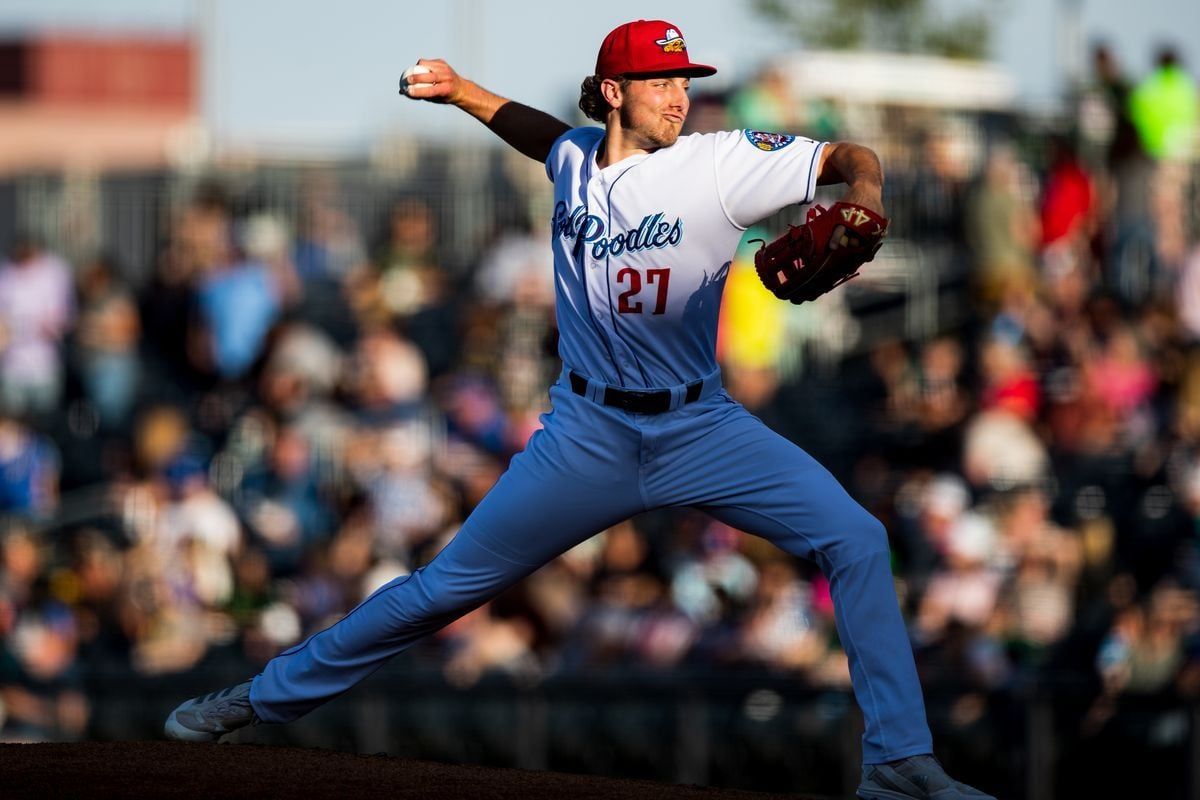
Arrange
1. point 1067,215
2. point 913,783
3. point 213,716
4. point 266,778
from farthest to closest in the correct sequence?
point 1067,215 < point 213,716 < point 266,778 < point 913,783

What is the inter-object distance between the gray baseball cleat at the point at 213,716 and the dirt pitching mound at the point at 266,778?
0.06m

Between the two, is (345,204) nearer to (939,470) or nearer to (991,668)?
(939,470)

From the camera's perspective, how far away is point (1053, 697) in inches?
400

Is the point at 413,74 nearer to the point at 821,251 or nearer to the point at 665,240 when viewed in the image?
the point at 665,240

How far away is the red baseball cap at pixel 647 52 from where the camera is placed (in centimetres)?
574

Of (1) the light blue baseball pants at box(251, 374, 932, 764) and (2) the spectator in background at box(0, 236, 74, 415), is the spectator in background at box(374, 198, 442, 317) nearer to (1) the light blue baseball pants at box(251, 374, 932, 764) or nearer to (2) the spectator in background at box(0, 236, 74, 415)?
(2) the spectator in background at box(0, 236, 74, 415)

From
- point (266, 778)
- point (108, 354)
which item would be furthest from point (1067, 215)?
point (266, 778)

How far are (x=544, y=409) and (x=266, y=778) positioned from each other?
6.56 m

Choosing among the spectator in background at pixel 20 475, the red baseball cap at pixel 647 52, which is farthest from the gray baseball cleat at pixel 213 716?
the spectator in background at pixel 20 475

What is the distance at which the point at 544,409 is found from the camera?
12.2 meters

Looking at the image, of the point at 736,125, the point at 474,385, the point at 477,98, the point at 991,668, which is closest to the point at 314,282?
the point at 474,385

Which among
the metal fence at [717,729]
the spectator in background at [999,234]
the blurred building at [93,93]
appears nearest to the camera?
the metal fence at [717,729]

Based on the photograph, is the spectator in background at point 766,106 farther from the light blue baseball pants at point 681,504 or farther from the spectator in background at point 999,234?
the light blue baseball pants at point 681,504

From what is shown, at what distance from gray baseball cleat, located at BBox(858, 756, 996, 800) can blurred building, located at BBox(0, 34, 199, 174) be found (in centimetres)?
4046
